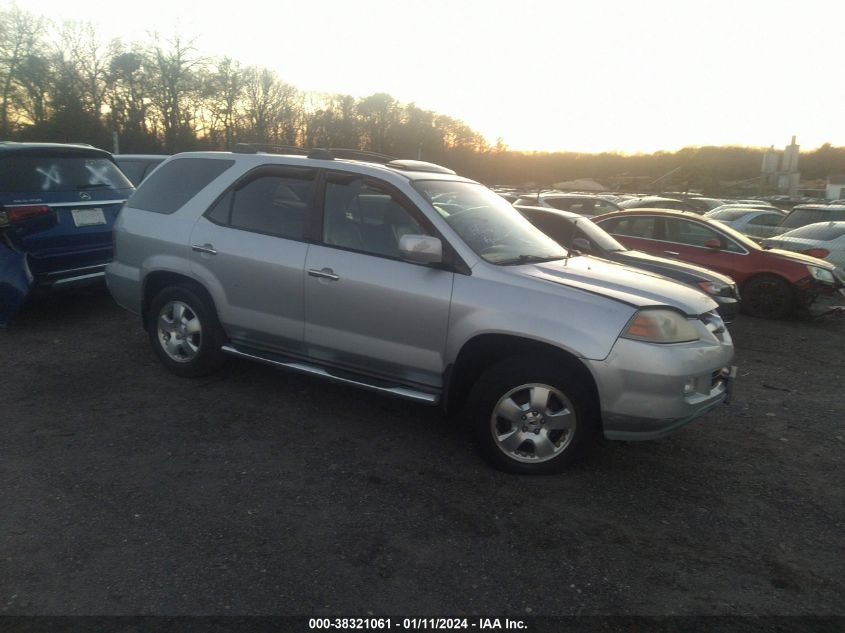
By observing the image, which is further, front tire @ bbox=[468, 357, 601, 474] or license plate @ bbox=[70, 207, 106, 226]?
license plate @ bbox=[70, 207, 106, 226]

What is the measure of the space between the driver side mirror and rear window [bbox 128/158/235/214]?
204 centimetres

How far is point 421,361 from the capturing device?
409 centimetres

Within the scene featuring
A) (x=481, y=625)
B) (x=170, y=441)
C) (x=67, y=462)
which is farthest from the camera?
(x=170, y=441)

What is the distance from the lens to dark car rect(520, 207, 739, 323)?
7371 millimetres

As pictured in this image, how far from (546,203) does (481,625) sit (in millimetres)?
11488

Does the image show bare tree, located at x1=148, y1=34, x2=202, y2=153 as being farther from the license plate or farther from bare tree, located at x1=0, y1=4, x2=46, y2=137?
the license plate

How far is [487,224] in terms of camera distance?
4535 millimetres

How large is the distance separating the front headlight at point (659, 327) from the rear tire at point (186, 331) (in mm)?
3184

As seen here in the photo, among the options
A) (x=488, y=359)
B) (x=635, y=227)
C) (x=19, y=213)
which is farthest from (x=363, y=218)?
(x=635, y=227)

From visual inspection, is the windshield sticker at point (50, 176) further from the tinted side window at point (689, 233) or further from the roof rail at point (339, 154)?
the tinted side window at point (689, 233)

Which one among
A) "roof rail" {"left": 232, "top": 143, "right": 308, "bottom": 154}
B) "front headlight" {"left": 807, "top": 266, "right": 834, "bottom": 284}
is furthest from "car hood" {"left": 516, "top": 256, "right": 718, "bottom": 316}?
"front headlight" {"left": 807, "top": 266, "right": 834, "bottom": 284}

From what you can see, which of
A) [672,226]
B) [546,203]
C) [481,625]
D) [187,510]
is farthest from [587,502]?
[546,203]

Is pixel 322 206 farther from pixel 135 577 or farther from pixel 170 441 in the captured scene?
pixel 135 577

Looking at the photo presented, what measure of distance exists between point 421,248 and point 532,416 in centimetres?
124
